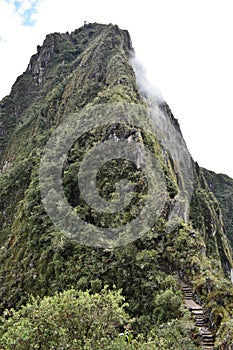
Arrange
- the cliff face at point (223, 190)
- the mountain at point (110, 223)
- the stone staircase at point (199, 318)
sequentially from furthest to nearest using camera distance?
1. the cliff face at point (223, 190)
2. the mountain at point (110, 223)
3. the stone staircase at point (199, 318)

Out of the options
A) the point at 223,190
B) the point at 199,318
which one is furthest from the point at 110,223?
the point at 223,190

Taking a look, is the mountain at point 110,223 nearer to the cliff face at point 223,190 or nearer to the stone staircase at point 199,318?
the stone staircase at point 199,318

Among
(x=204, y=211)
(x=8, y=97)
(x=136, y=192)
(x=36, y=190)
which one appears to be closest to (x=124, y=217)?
(x=136, y=192)

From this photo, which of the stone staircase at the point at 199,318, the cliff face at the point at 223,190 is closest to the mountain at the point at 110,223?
the stone staircase at the point at 199,318

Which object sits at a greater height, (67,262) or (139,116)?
(139,116)

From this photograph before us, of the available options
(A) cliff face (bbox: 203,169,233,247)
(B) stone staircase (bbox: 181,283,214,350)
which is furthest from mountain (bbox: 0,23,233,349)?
(A) cliff face (bbox: 203,169,233,247)

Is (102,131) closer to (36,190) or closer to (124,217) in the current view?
(36,190)

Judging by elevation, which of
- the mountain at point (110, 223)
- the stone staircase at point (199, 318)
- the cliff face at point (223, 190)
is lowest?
the stone staircase at point (199, 318)

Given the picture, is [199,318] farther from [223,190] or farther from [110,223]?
[223,190]
